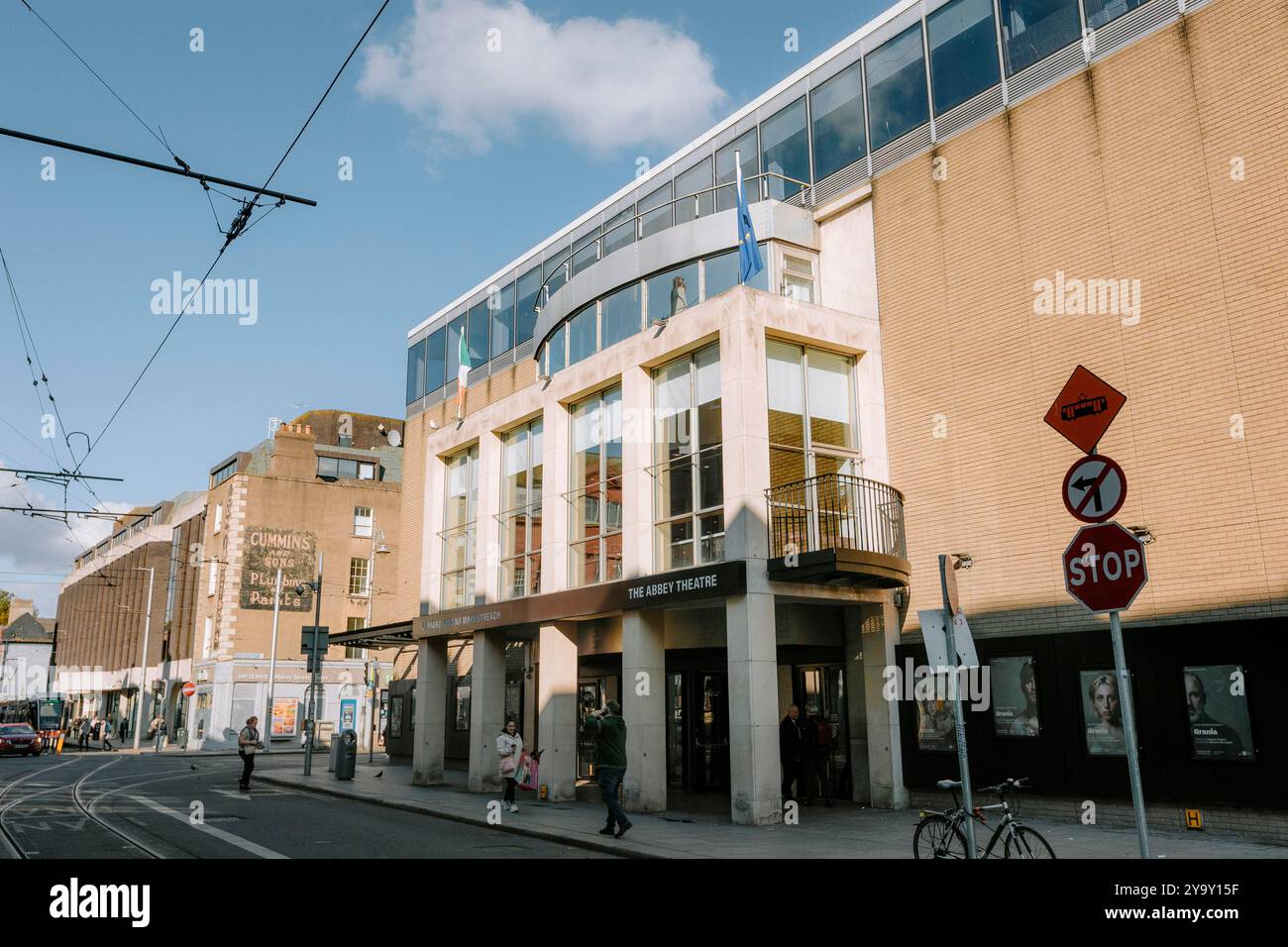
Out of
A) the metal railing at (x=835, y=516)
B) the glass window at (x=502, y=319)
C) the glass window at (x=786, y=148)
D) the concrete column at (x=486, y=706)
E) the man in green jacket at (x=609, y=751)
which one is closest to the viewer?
the man in green jacket at (x=609, y=751)

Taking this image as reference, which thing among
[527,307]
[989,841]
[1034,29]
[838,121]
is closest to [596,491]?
[838,121]

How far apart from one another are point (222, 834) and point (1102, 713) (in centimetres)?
1290

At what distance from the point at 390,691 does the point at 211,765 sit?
6.78 meters

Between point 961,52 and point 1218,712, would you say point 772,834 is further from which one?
point 961,52

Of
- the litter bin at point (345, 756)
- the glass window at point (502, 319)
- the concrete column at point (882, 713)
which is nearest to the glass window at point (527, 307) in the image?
the glass window at point (502, 319)

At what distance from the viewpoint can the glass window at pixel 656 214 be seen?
23.4 meters

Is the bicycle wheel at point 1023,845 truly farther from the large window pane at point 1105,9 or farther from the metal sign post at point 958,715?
the large window pane at point 1105,9

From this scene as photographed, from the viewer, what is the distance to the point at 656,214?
2383 centimetres

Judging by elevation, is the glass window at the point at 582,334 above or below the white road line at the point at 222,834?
above

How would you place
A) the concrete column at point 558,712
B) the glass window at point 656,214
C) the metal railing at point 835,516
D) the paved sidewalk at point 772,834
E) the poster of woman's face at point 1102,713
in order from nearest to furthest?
1. the paved sidewalk at point 772,834
2. the poster of woman's face at point 1102,713
3. the metal railing at point 835,516
4. the concrete column at point 558,712
5. the glass window at point 656,214

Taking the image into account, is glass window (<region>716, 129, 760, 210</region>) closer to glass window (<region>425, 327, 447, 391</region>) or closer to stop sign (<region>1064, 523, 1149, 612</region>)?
glass window (<region>425, 327, 447, 391</region>)

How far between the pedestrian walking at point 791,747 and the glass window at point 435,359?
64.0ft

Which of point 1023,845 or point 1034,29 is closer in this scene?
point 1023,845
